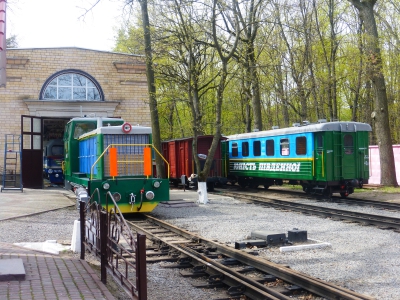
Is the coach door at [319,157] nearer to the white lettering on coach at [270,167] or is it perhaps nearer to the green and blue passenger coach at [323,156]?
the green and blue passenger coach at [323,156]

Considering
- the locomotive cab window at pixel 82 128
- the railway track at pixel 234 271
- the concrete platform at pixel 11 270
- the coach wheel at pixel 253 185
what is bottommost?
the railway track at pixel 234 271

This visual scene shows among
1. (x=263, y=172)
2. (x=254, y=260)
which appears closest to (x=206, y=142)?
(x=263, y=172)

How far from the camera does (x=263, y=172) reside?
21.9 meters

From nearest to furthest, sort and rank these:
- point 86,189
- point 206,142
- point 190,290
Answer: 1. point 190,290
2. point 86,189
3. point 206,142

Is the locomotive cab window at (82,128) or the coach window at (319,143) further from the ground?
the locomotive cab window at (82,128)

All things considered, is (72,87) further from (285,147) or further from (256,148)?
(285,147)

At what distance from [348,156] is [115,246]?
13602 millimetres

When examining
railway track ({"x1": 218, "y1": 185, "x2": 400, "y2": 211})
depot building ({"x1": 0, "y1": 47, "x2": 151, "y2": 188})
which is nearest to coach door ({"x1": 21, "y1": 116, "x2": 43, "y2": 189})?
depot building ({"x1": 0, "y1": 47, "x2": 151, "y2": 188})

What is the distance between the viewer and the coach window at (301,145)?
18683 millimetres

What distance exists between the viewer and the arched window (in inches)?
1008

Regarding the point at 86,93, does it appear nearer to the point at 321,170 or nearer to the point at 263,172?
the point at 263,172

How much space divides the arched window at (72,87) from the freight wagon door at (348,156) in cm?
1339

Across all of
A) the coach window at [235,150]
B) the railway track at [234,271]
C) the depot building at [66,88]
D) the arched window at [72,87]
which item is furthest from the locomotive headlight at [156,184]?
the arched window at [72,87]

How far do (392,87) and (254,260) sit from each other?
3389 cm
